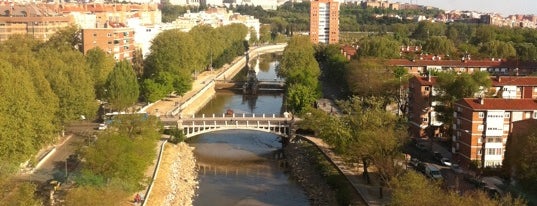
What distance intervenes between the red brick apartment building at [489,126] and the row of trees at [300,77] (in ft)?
39.6

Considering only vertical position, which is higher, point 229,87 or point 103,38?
point 103,38

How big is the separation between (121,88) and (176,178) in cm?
1118

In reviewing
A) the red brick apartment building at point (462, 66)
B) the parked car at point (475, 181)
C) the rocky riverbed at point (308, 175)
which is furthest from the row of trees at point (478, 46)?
the parked car at point (475, 181)

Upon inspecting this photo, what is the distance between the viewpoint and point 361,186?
77.4 ft

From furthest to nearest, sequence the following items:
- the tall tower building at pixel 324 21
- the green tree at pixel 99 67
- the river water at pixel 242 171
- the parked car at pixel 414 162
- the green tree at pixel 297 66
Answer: the tall tower building at pixel 324 21, the green tree at pixel 297 66, the green tree at pixel 99 67, the parked car at pixel 414 162, the river water at pixel 242 171

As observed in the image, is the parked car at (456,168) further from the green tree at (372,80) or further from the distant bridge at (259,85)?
the distant bridge at (259,85)

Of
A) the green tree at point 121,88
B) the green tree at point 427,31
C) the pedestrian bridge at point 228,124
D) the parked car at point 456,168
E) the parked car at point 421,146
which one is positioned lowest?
the parked car at point 456,168

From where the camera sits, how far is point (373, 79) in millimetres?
38844

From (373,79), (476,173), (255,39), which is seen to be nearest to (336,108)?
(373,79)

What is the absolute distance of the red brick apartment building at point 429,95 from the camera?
30609 millimetres

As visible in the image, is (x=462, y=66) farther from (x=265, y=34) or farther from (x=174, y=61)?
(x=265, y=34)

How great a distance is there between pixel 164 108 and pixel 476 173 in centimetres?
2170

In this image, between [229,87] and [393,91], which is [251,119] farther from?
[229,87]

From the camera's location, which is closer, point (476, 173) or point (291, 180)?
point (476, 173)
